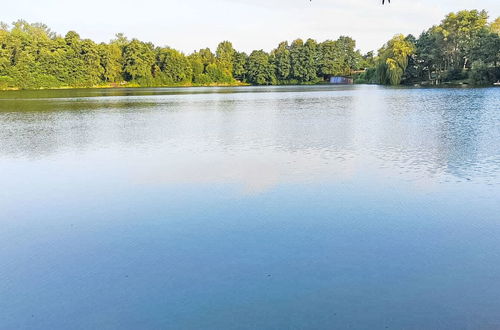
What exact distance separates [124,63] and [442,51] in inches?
2406

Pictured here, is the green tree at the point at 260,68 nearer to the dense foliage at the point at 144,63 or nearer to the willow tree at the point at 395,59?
the dense foliage at the point at 144,63

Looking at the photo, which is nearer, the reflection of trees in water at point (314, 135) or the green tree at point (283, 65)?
the reflection of trees in water at point (314, 135)

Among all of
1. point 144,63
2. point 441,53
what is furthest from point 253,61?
point 441,53

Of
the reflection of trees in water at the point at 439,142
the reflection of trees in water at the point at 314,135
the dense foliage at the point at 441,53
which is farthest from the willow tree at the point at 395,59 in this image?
the reflection of trees in water at the point at 439,142

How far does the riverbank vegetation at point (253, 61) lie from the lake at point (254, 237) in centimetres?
5481

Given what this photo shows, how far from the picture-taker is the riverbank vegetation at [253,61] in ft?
218

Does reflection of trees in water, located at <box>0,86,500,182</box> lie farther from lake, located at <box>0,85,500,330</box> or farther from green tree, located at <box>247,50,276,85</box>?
green tree, located at <box>247,50,276,85</box>

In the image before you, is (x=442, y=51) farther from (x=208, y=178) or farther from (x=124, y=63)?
(x=208, y=178)

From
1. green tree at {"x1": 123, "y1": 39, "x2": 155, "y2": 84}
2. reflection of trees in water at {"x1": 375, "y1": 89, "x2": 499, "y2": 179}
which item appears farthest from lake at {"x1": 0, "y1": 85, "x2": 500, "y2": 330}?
green tree at {"x1": 123, "y1": 39, "x2": 155, "y2": 84}

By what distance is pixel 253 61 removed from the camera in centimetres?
10512

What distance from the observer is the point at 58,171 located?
12.7 m

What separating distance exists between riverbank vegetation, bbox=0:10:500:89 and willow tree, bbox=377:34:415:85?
0.16 meters

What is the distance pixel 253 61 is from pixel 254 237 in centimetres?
10131

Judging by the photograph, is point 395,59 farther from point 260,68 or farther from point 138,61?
point 138,61
